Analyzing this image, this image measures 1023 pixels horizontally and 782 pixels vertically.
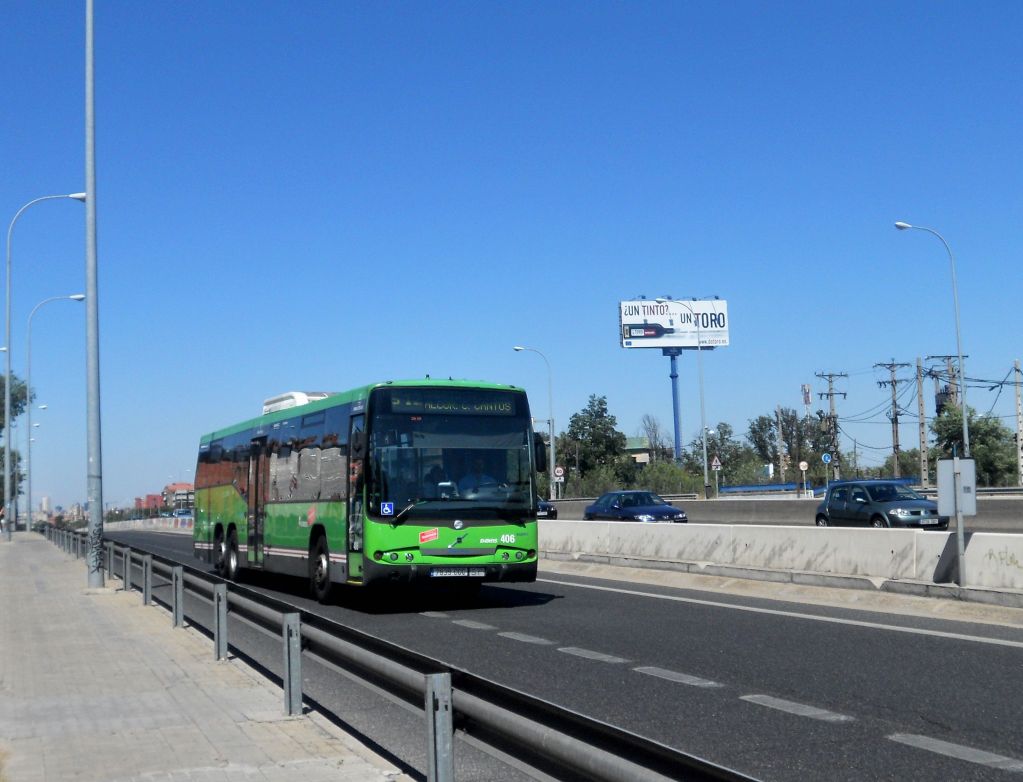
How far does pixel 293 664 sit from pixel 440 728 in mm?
3464

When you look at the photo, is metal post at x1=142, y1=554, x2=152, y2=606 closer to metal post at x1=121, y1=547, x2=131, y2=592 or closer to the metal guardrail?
metal post at x1=121, y1=547, x2=131, y2=592

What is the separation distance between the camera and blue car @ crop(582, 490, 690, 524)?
39.4 metres

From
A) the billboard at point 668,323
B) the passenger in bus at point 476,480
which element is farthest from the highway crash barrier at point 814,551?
the billboard at point 668,323

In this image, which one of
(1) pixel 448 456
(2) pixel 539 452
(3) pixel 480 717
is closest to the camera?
(3) pixel 480 717

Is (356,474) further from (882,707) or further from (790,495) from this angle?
(790,495)

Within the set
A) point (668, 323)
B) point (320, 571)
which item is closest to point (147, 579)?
point (320, 571)

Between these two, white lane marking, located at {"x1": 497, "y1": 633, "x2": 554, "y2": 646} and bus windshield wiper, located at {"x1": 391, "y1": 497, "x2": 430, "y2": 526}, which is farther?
bus windshield wiper, located at {"x1": 391, "y1": 497, "x2": 430, "y2": 526}

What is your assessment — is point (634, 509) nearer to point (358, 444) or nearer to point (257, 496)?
point (257, 496)

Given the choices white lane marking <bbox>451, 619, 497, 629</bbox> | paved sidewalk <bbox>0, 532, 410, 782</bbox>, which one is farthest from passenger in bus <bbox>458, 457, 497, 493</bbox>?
paved sidewalk <bbox>0, 532, 410, 782</bbox>

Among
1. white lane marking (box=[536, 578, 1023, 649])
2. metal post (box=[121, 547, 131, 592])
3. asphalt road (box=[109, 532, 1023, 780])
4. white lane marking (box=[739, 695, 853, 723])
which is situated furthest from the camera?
metal post (box=[121, 547, 131, 592])

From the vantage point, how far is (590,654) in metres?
12.3

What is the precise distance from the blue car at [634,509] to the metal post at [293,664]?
30.5m

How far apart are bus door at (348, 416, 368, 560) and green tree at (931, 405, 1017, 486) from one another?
64450 mm

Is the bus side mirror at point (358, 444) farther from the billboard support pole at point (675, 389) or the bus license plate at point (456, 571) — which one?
the billboard support pole at point (675, 389)
